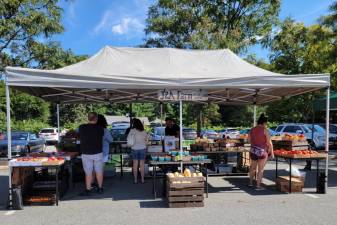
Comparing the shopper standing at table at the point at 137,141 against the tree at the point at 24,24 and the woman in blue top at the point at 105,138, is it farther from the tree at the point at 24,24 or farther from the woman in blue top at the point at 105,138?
the tree at the point at 24,24

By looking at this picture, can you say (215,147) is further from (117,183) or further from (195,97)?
(117,183)

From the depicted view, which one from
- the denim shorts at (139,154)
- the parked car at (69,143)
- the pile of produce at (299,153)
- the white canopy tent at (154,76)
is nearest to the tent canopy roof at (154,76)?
the white canopy tent at (154,76)

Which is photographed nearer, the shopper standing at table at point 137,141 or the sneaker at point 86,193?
the sneaker at point 86,193

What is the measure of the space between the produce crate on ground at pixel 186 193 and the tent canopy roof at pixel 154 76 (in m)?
1.94

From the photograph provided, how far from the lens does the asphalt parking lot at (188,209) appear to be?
6789mm

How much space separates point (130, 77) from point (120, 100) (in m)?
5.22

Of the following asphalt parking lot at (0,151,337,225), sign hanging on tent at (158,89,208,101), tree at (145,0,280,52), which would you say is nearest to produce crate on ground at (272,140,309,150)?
asphalt parking lot at (0,151,337,225)

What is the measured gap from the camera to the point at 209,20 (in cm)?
1850

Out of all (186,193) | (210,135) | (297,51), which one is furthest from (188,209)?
(297,51)

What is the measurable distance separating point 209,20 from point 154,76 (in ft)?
36.1

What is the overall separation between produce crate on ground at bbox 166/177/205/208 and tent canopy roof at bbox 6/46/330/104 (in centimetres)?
194

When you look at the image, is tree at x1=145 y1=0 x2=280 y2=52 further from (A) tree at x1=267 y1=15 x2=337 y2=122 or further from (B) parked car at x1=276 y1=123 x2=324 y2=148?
(B) parked car at x1=276 y1=123 x2=324 y2=148

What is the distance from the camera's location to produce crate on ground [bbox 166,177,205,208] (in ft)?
25.2

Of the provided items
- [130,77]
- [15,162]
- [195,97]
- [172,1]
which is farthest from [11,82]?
[172,1]
